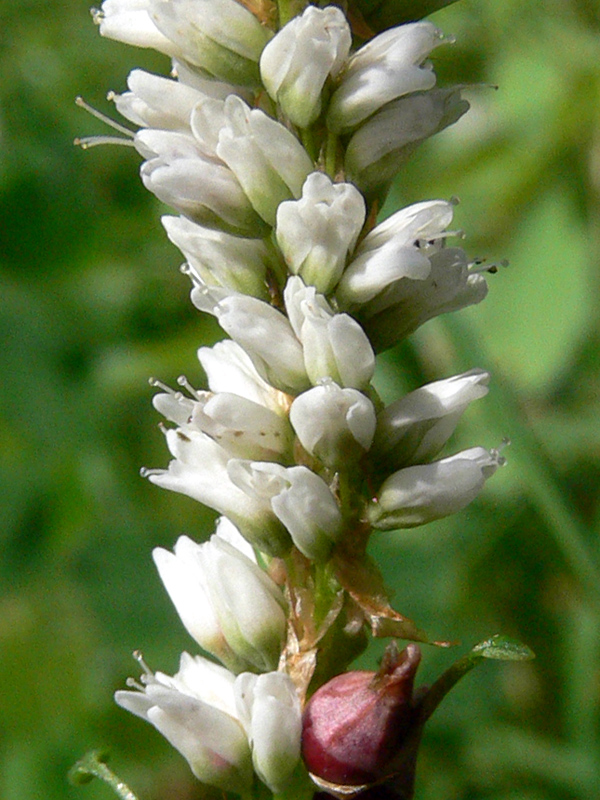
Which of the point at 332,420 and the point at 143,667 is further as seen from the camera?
the point at 143,667

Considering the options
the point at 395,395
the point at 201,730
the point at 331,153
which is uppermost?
the point at 331,153

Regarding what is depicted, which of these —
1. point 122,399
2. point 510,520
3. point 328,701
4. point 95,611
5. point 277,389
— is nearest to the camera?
point 328,701

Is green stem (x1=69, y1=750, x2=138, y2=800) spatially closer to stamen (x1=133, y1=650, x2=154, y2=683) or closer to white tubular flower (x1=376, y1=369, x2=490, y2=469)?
stamen (x1=133, y1=650, x2=154, y2=683)

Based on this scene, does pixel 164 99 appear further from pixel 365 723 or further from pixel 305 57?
pixel 365 723

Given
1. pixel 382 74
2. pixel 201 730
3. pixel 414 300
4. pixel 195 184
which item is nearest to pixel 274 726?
pixel 201 730

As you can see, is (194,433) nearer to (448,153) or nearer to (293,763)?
(293,763)

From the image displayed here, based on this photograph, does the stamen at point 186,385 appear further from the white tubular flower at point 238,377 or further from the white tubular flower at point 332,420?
the white tubular flower at point 332,420

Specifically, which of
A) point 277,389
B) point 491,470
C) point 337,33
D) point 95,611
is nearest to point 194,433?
point 277,389

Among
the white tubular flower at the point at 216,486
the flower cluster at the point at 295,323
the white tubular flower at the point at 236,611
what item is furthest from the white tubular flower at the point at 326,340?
the white tubular flower at the point at 236,611
